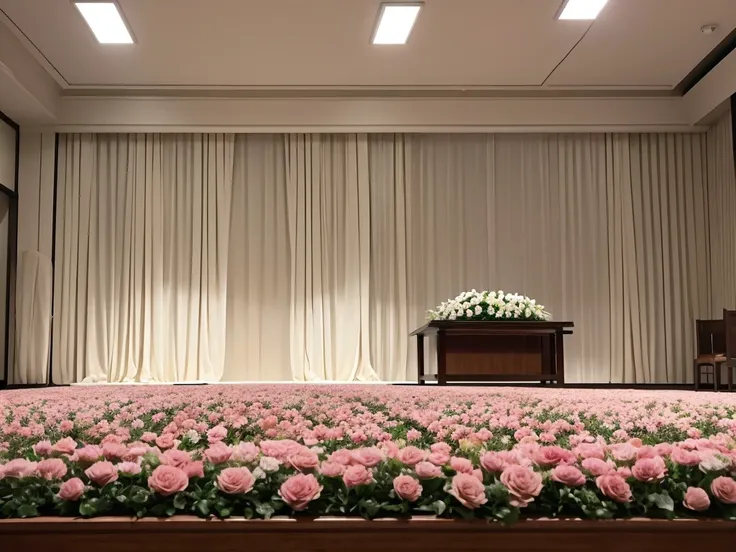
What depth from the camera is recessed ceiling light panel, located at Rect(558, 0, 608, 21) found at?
7.68m

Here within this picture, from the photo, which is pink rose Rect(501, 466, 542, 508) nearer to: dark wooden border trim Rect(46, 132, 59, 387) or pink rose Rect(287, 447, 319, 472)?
pink rose Rect(287, 447, 319, 472)

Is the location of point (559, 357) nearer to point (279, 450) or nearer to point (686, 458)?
point (686, 458)

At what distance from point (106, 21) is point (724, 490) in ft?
26.0

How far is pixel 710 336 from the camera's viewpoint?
9000 millimetres

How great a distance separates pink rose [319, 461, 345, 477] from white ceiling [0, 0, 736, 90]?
6.86 m

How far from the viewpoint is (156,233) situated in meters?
10.3

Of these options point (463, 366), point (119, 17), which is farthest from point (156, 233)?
point (463, 366)

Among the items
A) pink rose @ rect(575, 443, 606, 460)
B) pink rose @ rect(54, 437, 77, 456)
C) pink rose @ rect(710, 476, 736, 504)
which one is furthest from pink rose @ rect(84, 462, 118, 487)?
pink rose @ rect(710, 476, 736, 504)

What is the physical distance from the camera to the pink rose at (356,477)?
1.30 m

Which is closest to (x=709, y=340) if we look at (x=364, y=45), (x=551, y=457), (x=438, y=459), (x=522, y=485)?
(x=364, y=45)

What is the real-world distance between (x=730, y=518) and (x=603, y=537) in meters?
0.21

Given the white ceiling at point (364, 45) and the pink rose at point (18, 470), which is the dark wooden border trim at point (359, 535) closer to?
the pink rose at point (18, 470)

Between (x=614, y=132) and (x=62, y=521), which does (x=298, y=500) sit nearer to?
(x=62, y=521)

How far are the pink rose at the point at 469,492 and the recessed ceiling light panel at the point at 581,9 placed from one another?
7177mm
